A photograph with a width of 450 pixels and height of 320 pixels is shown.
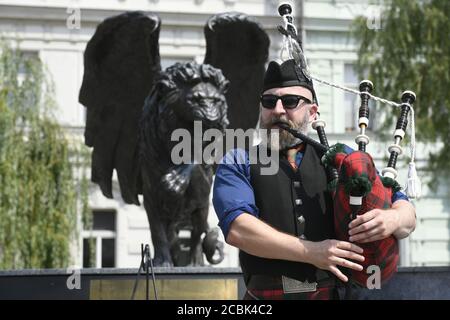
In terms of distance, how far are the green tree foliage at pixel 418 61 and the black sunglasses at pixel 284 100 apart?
38.6 feet

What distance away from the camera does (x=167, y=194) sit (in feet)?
22.7

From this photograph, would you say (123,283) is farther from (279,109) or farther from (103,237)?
(103,237)

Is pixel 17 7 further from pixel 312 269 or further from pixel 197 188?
pixel 312 269

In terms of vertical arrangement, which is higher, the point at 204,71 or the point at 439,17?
the point at 439,17

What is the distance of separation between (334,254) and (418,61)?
1290 centimetres

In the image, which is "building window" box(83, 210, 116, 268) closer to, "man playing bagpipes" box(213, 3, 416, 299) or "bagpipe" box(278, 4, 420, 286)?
"man playing bagpipes" box(213, 3, 416, 299)

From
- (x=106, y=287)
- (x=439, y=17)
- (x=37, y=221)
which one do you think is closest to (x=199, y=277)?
(x=106, y=287)

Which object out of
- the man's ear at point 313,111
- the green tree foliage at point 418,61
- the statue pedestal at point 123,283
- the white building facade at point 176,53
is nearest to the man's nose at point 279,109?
the man's ear at point 313,111

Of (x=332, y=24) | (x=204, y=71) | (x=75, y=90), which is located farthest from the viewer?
(x=332, y=24)

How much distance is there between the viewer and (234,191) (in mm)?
3107

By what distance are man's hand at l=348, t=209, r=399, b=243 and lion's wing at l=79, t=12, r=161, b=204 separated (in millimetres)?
4901

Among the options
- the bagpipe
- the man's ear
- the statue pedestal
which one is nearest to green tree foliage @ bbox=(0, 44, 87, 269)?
the statue pedestal

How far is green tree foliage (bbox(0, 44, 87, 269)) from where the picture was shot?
14.3 metres
